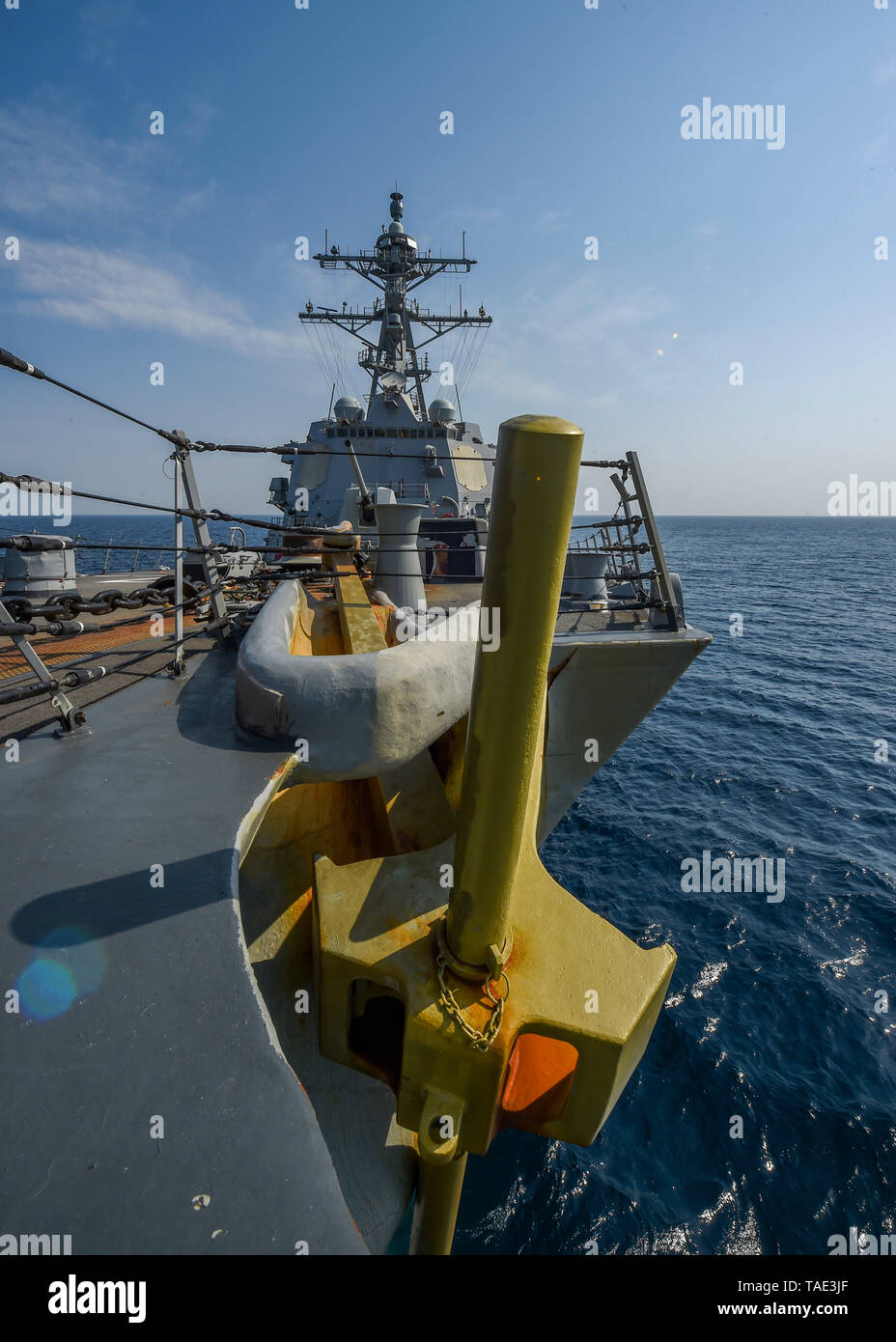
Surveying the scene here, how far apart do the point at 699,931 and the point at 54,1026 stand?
945 centimetres

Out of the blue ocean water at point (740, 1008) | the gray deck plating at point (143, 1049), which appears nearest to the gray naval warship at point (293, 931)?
the gray deck plating at point (143, 1049)

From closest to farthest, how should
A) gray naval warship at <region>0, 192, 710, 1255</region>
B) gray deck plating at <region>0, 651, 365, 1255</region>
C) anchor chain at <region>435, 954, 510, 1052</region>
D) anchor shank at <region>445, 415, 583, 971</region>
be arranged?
1. gray deck plating at <region>0, 651, 365, 1255</region>
2. gray naval warship at <region>0, 192, 710, 1255</region>
3. anchor shank at <region>445, 415, 583, 971</region>
4. anchor chain at <region>435, 954, 510, 1052</region>

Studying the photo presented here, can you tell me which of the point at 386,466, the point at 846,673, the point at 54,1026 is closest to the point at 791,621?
the point at 846,673

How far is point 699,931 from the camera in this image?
30.4 feet

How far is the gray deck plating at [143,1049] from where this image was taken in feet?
4.78

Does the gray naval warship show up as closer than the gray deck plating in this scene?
No

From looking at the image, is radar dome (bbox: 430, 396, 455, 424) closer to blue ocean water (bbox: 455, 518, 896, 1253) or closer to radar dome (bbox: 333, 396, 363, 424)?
radar dome (bbox: 333, 396, 363, 424)

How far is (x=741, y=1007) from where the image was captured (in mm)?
7934

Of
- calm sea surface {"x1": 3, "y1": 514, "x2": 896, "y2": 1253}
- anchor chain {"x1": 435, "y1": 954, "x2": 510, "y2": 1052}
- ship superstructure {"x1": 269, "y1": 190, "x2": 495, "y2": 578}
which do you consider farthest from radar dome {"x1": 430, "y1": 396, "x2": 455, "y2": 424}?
anchor chain {"x1": 435, "y1": 954, "x2": 510, "y2": 1052}

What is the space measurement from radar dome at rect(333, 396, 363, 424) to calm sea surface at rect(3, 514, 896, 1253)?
1406cm

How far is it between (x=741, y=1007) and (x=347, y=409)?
64.3 ft

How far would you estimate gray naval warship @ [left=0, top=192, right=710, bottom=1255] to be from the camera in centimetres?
160

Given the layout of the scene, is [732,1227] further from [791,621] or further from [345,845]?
[791,621]

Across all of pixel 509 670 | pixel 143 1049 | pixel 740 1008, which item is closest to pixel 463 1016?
pixel 143 1049
